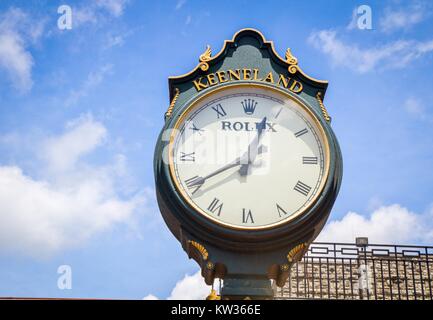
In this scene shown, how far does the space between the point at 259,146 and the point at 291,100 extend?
0.40 meters

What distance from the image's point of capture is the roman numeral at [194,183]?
451 cm

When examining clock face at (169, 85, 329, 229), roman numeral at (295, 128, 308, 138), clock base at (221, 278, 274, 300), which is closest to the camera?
clock base at (221, 278, 274, 300)

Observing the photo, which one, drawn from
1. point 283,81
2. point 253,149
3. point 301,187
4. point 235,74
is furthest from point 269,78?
point 301,187

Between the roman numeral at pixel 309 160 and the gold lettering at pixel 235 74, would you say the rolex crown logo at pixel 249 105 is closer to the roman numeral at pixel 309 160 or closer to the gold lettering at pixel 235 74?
the gold lettering at pixel 235 74

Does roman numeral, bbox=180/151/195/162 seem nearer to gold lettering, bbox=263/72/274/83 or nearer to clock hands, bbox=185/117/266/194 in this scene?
clock hands, bbox=185/117/266/194

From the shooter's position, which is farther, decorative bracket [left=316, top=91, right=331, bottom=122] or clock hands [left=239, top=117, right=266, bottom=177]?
decorative bracket [left=316, top=91, right=331, bottom=122]

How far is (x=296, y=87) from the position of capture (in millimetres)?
4879

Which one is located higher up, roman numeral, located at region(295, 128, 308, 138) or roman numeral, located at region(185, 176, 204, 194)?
roman numeral, located at region(295, 128, 308, 138)

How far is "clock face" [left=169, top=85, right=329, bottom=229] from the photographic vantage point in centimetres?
449

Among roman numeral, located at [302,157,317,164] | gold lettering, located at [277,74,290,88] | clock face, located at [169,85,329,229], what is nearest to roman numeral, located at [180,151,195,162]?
clock face, located at [169,85,329,229]

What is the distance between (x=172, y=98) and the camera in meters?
4.84

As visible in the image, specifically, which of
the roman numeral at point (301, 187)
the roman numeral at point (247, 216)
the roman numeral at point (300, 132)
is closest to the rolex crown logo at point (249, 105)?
the roman numeral at point (300, 132)
